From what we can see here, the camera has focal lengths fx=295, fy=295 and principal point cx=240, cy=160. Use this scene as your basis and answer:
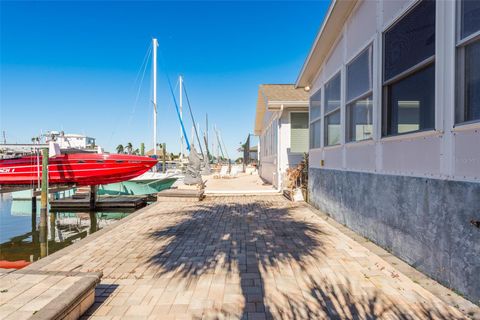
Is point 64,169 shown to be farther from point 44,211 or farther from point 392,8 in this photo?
point 392,8

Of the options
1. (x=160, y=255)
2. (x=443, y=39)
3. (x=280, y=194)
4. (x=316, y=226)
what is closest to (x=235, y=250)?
(x=160, y=255)

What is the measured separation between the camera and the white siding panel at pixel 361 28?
5734mm

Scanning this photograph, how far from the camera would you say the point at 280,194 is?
13.4 metres

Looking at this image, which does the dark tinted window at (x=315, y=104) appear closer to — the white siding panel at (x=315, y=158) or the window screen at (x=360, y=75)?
the white siding panel at (x=315, y=158)

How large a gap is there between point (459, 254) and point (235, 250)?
130 inches

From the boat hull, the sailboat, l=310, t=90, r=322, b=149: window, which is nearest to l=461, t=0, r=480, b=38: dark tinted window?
l=310, t=90, r=322, b=149: window

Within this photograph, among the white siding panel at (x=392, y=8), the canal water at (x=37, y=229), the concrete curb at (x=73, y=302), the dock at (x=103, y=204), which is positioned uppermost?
the white siding panel at (x=392, y=8)

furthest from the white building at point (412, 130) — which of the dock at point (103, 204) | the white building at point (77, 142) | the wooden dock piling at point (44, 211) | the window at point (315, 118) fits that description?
the white building at point (77, 142)

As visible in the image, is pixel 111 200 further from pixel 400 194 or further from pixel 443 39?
pixel 443 39

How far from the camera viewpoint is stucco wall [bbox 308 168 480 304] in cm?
321

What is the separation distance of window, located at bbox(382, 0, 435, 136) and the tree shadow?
246 cm

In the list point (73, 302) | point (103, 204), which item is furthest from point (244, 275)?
point (103, 204)

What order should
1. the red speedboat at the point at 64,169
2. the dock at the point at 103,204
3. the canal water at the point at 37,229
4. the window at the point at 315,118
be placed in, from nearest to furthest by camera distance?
1. the canal water at the point at 37,229
2. the window at the point at 315,118
3. the red speedboat at the point at 64,169
4. the dock at the point at 103,204

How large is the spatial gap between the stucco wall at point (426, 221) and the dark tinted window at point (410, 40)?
5.68ft
